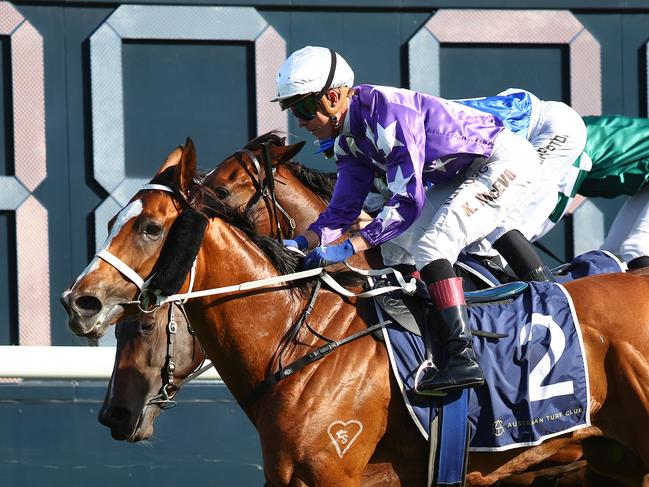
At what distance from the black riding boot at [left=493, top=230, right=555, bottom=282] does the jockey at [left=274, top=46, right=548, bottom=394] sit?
0.50 m

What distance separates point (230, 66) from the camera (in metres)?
6.30

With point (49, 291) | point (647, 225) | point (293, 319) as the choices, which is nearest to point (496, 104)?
point (647, 225)

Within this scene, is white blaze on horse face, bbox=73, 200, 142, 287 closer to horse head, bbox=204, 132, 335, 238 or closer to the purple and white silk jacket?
the purple and white silk jacket

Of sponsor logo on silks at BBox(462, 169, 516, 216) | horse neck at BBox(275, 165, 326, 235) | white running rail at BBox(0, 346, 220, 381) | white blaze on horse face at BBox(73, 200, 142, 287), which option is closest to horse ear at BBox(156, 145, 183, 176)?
white blaze on horse face at BBox(73, 200, 142, 287)

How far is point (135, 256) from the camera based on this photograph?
3.31 meters

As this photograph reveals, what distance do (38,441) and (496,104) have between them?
2895mm

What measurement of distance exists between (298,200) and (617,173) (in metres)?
1.48

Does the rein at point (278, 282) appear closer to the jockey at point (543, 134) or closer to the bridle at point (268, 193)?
the jockey at point (543, 134)

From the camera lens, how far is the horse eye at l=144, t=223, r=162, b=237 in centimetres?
334

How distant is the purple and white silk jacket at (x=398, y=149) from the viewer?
3541mm

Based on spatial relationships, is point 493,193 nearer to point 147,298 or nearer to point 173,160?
point 173,160

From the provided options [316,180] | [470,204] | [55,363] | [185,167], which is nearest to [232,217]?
[185,167]

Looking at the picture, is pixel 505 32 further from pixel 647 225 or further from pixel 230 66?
pixel 647 225

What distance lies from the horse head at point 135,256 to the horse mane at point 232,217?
28mm
